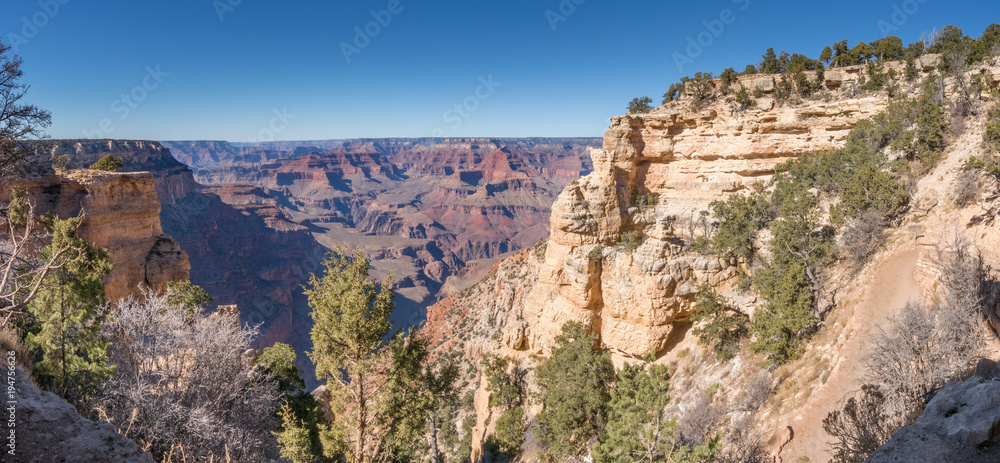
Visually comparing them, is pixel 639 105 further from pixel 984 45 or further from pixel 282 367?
pixel 282 367

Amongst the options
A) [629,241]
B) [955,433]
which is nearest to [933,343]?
[955,433]

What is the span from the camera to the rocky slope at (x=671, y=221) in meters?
16.9

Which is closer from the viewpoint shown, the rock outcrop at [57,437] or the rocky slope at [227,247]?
the rock outcrop at [57,437]

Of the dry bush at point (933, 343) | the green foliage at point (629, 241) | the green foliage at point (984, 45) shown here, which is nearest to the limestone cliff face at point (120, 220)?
the green foliage at point (629, 241)

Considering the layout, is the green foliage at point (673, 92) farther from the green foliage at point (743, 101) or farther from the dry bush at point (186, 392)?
the dry bush at point (186, 392)

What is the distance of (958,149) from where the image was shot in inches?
645

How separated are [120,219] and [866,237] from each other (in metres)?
38.7

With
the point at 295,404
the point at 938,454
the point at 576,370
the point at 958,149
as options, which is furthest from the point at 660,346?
the point at 295,404

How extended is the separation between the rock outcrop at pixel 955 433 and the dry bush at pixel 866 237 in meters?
10.5

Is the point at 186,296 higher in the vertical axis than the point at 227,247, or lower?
higher

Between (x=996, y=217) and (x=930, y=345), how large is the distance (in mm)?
5671

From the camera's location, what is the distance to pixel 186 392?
13141 mm

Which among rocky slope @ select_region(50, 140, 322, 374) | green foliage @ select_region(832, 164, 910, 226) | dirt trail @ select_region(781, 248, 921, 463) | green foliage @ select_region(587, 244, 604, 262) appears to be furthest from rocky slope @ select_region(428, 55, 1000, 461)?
rocky slope @ select_region(50, 140, 322, 374)

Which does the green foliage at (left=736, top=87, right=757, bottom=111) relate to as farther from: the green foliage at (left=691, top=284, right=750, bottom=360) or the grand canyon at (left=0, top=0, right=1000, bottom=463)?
the green foliage at (left=691, top=284, right=750, bottom=360)
